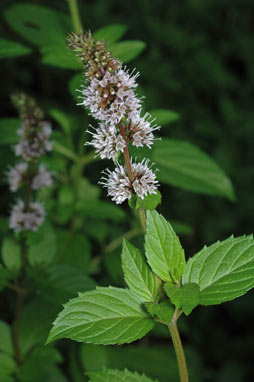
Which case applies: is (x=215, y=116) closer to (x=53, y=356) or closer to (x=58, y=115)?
(x=58, y=115)

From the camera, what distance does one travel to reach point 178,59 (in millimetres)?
4754

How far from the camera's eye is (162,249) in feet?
4.40

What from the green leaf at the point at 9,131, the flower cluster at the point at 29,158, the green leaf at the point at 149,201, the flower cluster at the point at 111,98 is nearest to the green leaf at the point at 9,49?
the flower cluster at the point at 29,158

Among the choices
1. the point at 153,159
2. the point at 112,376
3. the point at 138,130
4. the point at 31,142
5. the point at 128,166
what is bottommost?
the point at 112,376

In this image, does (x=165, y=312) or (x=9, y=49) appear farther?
(x=9, y=49)

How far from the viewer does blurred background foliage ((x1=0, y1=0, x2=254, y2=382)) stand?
7.62 feet

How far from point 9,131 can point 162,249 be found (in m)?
1.54

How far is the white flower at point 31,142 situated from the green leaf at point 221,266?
1.00 meters

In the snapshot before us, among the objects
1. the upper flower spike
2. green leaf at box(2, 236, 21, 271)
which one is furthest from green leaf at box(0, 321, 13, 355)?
the upper flower spike

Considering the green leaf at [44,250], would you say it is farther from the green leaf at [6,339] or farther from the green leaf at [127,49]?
the green leaf at [127,49]

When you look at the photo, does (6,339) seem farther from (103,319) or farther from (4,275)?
(103,319)

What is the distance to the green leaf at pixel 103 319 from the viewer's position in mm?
1246

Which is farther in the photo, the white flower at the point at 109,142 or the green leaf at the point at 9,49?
the green leaf at the point at 9,49

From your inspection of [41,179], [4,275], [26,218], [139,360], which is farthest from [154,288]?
[139,360]
